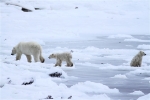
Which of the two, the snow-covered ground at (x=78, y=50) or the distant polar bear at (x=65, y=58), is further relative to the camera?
the distant polar bear at (x=65, y=58)

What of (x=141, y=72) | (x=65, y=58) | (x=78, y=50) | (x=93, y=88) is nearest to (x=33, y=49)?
(x=65, y=58)

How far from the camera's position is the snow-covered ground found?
24.6 ft

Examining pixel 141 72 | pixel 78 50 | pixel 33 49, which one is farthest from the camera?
pixel 78 50

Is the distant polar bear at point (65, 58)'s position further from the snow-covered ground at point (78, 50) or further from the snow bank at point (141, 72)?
the snow bank at point (141, 72)

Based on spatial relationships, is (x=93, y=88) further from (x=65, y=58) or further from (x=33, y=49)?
(x=33, y=49)

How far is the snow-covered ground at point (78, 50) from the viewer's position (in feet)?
24.6

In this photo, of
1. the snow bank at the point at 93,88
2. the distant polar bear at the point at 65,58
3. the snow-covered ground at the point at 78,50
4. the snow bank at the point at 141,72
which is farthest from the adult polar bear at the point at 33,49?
the snow bank at the point at 93,88

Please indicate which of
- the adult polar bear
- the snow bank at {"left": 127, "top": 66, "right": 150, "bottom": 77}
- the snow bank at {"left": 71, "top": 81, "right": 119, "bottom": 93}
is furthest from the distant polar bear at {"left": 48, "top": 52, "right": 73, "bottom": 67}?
the snow bank at {"left": 71, "top": 81, "right": 119, "bottom": 93}

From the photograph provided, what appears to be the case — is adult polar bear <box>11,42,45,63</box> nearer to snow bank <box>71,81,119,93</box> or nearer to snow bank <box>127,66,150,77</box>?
snow bank <box>127,66,150,77</box>

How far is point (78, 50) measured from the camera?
16.4 meters

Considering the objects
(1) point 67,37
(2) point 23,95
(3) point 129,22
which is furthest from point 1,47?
(3) point 129,22

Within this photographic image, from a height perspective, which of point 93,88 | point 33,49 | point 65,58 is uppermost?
point 33,49

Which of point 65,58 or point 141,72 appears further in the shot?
point 65,58

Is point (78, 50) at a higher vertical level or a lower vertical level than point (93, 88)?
higher
